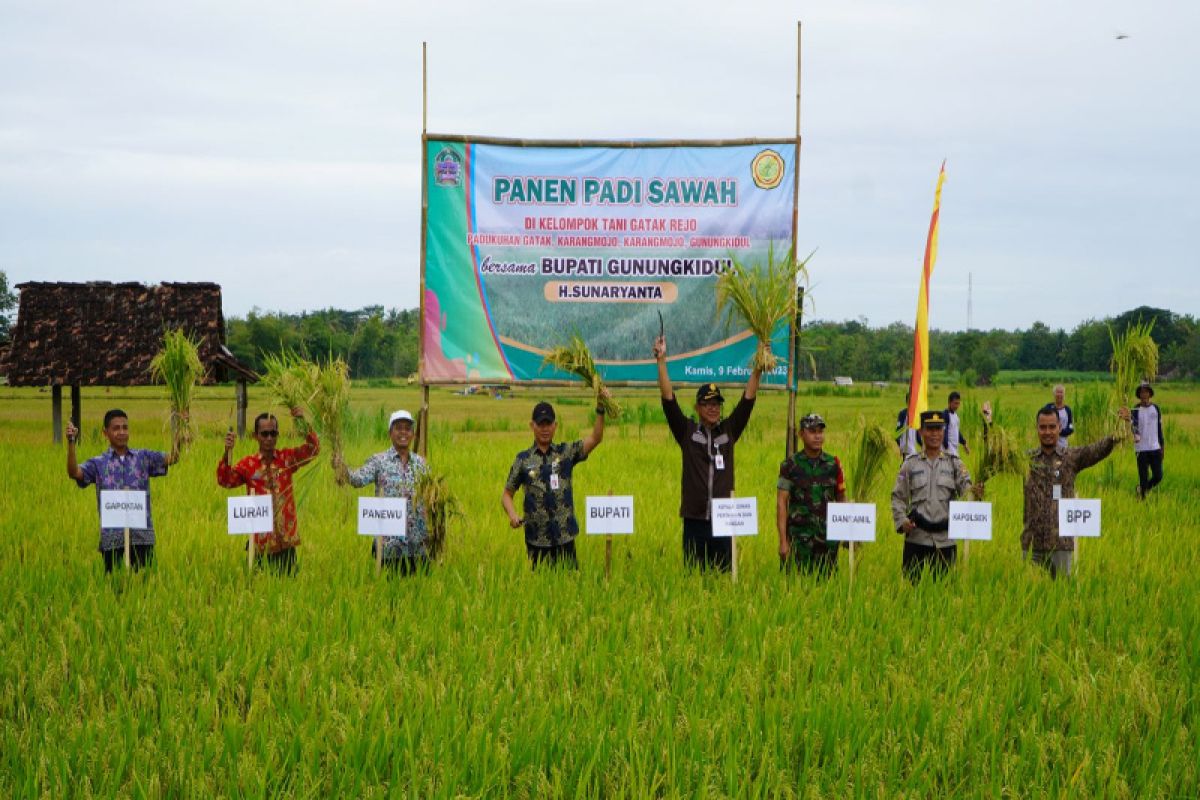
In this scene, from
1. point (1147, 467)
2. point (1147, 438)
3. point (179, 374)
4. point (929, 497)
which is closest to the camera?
point (929, 497)

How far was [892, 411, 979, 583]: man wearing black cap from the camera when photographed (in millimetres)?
6746

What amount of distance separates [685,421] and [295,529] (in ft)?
9.06

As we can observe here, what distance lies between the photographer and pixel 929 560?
683 centimetres

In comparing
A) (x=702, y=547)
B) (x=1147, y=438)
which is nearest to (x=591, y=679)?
(x=702, y=547)

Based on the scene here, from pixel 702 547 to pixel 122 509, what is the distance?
381 cm

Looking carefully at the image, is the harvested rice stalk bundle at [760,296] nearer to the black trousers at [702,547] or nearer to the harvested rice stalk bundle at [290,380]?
the black trousers at [702,547]

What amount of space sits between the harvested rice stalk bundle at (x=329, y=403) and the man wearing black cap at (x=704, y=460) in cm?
221

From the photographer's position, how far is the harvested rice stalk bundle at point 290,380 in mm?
6930

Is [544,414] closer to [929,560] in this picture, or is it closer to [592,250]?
[929,560]

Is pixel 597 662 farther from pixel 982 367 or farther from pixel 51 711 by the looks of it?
pixel 982 367

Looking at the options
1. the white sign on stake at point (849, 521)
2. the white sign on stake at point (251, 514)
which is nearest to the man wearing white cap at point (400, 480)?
the white sign on stake at point (251, 514)

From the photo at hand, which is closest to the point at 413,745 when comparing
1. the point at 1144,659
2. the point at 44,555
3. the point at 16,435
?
the point at 1144,659

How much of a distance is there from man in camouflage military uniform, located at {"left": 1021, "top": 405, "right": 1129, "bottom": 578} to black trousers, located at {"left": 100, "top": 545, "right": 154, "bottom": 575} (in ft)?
19.8

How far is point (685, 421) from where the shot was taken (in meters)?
6.98
